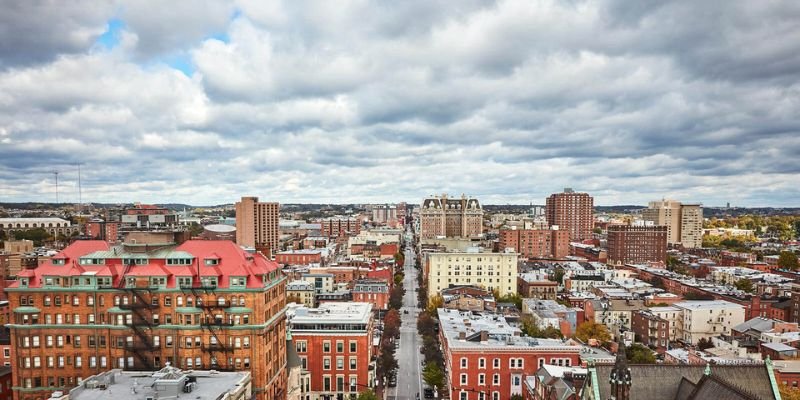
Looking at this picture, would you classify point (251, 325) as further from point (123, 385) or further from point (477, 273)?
point (477, 273)

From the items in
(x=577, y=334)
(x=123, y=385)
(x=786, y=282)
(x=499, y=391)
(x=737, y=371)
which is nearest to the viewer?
(x=737, y=371)

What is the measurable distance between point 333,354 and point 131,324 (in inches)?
1486

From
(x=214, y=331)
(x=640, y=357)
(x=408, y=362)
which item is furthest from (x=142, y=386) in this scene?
(x=640, y=357)

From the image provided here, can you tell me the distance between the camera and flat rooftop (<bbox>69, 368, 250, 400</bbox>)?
55.2m

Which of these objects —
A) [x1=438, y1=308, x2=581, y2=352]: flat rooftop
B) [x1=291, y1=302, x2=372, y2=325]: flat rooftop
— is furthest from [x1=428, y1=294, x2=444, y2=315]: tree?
[x1=291, y1=302, x2=372, y2=325]: flat rooftop

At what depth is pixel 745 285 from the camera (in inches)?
7239

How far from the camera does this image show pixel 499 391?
95938mm

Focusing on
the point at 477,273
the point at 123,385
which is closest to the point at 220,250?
the point at 123,385

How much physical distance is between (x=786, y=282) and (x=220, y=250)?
19016 cm

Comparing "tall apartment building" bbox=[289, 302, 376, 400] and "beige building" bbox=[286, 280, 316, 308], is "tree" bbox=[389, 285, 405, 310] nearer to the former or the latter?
"beige building" bbox=[286, 280, 316, 308]

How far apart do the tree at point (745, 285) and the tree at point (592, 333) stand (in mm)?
87522

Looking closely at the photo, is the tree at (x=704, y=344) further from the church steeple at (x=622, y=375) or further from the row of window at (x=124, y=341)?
the row of window at (x=124, y=341)

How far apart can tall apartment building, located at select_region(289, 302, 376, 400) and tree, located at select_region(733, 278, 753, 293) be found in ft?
487

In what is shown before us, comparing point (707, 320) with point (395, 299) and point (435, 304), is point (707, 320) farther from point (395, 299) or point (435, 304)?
point (395, 299)
